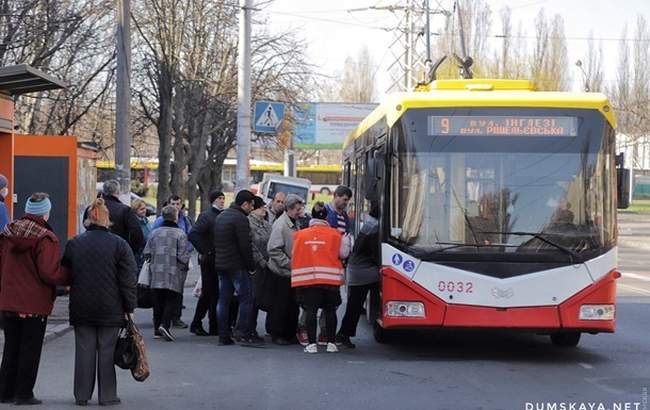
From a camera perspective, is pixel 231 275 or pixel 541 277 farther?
pixel 231 275

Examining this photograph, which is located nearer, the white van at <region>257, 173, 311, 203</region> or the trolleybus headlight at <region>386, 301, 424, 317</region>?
the trolleybus headlight at <region>386, 301, 424, 317</region>

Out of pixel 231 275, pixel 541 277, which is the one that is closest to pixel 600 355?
pixel 541 277

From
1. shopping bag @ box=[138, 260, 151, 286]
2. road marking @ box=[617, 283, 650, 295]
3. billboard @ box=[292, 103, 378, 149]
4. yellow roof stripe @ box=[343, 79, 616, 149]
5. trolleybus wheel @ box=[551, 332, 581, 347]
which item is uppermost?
billboard @ box=[292, 103, 378, 149]

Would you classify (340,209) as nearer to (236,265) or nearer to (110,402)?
(236,265)

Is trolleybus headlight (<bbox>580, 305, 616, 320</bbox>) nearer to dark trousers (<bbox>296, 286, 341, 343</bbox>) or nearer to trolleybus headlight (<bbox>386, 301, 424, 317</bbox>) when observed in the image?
trolleybus headlight (<bbox>386, 301, 424, 317</bbox>)

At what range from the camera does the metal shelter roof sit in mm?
12930

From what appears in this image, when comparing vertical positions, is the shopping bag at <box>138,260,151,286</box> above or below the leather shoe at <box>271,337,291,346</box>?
above

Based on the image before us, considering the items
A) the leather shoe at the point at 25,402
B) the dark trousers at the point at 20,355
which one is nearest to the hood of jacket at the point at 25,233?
the dark trousers at the point at 20,355

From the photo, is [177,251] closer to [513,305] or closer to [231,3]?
[513,305]

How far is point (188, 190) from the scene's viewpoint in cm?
3522

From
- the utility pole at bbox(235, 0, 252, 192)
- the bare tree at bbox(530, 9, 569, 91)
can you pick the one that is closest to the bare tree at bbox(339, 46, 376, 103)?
the bare tree at bbox(530, 9, 569, 91)

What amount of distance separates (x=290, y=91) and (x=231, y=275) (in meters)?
23.5

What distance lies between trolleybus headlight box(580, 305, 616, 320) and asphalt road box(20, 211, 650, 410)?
530 mm

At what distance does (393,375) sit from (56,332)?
15.8 feet
